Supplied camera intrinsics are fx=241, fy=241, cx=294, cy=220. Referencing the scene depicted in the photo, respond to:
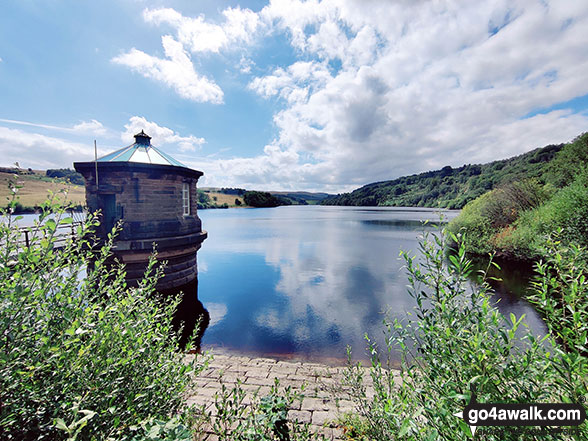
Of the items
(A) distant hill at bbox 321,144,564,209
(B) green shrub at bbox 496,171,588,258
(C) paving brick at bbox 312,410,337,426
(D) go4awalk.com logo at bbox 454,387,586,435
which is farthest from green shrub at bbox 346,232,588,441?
(A) distant hill at bbox 321,144,564,209

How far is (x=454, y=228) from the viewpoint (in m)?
24.2

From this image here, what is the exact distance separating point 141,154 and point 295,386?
41.9ft

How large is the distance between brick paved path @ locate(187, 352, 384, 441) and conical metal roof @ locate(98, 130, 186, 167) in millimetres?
9990

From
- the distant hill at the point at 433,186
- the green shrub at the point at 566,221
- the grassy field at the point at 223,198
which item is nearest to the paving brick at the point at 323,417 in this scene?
the green shrub at the point at 566,221

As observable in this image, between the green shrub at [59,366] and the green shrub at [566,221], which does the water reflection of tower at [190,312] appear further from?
the green shrub at [566,221]

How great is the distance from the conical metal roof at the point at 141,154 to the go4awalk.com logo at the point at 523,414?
43.7 feet

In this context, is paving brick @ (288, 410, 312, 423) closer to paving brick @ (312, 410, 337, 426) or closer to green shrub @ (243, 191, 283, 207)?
paving brick @ (312, 410, 337, 426)

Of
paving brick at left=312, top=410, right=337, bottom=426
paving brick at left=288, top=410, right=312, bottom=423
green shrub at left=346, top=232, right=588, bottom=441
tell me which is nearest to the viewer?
green shrub at left=346, top=232, right=588, bottom=441

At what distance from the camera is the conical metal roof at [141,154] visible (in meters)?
11.8

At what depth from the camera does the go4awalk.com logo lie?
161cm

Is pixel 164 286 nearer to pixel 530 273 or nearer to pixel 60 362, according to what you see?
pixel 60 362

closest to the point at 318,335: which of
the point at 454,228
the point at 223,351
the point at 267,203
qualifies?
the point at 223,351

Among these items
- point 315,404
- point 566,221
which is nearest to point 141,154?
point 315,404

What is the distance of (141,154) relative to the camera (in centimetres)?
1241
